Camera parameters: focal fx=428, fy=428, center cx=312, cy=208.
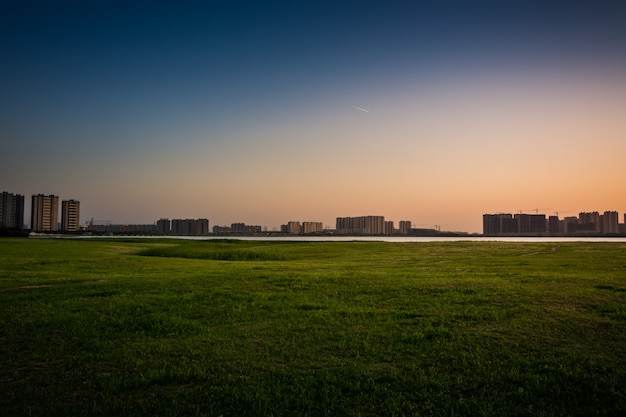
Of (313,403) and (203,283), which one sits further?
(203,283)

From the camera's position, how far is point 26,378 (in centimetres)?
1095

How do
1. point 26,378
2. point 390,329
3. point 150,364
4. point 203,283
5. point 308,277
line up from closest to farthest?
point 26,378, point 150,364, point 390,329, point 203,283, point 308,277

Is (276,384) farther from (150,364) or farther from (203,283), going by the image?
(203,283)

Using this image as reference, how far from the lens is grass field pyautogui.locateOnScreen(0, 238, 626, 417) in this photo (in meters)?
9.43

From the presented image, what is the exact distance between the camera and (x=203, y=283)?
27.3 m

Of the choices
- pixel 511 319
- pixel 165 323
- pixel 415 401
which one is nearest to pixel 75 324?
pixel 165 323

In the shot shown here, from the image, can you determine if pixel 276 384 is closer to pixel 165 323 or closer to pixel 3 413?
pixel 3 413

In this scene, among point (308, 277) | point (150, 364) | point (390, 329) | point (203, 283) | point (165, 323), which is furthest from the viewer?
point (308, 277)

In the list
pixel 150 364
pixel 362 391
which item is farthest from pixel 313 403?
pixel 150 364

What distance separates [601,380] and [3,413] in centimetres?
1352

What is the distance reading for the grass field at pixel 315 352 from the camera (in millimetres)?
9430

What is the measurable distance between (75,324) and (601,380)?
680 inches

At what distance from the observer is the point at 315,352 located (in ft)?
42.0

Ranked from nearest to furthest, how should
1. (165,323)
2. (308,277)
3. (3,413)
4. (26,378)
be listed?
(3,413) → (26,378) → (165,323) → (308,277)
